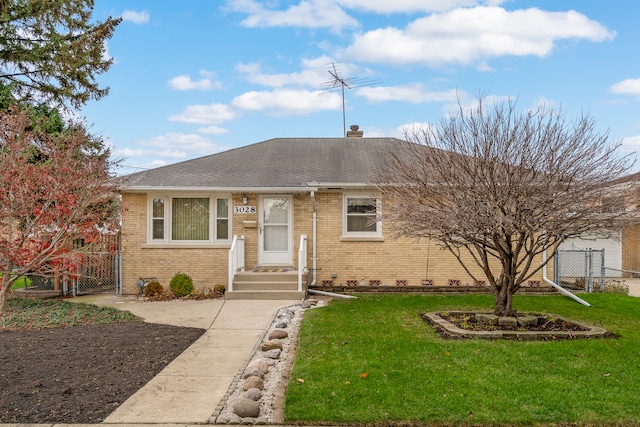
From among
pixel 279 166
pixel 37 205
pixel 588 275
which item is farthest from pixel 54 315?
pixel 588 275

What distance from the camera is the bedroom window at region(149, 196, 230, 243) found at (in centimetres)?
1220

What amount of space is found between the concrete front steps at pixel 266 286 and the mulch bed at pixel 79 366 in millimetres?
2980

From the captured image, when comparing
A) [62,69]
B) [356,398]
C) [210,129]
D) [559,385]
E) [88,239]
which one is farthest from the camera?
[210,129]

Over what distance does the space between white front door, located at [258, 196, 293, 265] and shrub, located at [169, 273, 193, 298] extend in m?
1.95

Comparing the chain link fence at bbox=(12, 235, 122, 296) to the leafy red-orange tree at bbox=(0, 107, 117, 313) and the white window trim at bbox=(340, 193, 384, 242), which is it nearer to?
the leafy red-orange tree at bbox=(0, 107, 117, 313)

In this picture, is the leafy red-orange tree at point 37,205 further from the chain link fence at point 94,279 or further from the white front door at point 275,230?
→ the white front door at point 275,230

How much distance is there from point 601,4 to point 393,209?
9.69 meters

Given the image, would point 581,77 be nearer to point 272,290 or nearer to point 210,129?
point 272,290

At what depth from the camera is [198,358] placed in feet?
19.8

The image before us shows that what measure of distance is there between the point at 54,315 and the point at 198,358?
4.23m

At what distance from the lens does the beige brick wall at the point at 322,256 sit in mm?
12000

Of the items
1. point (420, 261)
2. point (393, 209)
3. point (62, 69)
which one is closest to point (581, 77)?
point (420, 261)

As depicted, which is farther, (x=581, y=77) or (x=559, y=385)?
(x=581, y=77)

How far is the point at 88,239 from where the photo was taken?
8.65 m
